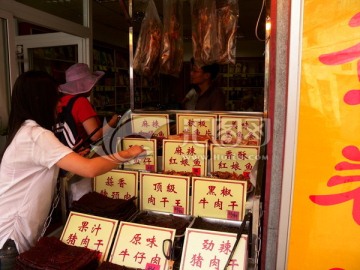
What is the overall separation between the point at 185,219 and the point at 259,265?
498 millimetres

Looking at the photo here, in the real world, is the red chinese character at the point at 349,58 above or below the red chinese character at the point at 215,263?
above

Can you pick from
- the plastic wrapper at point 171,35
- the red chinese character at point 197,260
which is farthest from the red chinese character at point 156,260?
the plastic wrapper at point 171,35

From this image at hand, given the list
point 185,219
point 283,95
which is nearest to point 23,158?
point 185,219

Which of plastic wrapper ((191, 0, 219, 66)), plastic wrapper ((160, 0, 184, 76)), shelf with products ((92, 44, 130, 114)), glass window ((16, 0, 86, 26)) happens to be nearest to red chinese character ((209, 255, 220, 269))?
plastic wrapper ((191, 0, 219, 66))

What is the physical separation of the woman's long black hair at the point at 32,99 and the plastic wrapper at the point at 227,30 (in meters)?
1.77

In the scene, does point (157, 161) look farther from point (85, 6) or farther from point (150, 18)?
point (85, 6)

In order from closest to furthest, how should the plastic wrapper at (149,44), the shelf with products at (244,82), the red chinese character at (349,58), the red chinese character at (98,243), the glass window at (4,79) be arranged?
1. the red chinese character at (349,58)
2. the red chinese character at (98,243)
3. the glass window at (4,79)
4. the plastic wrapper at (149,44)
5. the shelf with products at (244,82)

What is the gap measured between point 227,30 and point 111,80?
→ 483 centimetres

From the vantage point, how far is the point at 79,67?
2.78 m

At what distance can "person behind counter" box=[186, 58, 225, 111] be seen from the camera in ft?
10.9

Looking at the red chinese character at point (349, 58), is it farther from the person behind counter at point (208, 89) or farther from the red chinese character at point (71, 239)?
the person behind counter at point (208, 89)

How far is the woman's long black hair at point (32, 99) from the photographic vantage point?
61.3 inches

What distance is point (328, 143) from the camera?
1.22 meters

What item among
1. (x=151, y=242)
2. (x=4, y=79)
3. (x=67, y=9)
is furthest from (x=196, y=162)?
(x=67, y=9)
